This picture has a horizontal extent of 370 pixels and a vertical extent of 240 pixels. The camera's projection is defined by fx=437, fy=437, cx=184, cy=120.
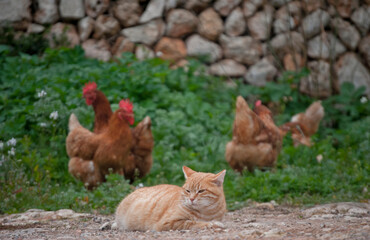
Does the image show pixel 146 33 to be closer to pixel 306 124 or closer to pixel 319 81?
pixel 306 124

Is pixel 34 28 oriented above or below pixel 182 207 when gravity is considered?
above

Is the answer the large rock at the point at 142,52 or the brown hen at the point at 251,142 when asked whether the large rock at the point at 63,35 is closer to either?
the large rock at the point at 142,52

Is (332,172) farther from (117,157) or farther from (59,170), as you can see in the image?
(59,170)

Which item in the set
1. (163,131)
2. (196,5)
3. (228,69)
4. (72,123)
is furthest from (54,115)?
(196,5)

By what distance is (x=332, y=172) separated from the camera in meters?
6.40

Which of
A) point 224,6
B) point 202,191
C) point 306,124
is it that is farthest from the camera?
point 224,6

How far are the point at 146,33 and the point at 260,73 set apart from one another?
2.82 meters

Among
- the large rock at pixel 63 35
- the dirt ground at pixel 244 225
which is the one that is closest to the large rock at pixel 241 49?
the large rock at pixel 63 35

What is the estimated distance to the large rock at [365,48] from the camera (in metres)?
10.6

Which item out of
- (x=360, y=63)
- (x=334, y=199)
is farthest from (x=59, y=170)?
(x=360, y=63)

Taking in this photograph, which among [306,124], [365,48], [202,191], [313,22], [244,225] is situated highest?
[313,22]

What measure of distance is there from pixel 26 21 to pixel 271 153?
6061 mm

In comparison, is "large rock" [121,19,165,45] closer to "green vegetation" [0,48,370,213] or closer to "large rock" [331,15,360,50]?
"green vegetation" [0,48,370,213]

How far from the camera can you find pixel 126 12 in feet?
32.4
